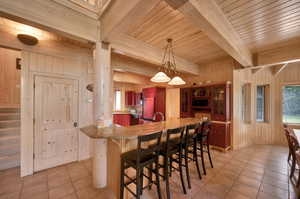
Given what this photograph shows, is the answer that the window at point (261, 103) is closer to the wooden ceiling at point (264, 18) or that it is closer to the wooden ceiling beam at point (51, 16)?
the wooden ceiling at point (264, 18)

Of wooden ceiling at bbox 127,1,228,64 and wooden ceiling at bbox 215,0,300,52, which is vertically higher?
wooden ceiling at bbox 215,0,300,52

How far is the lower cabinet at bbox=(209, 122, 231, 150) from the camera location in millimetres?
3752

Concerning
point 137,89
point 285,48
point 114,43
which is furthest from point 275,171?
point 137,89

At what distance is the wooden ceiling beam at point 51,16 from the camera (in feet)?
4.90

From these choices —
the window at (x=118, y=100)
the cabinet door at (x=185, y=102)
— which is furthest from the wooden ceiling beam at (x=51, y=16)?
the window at (x=118, y=100)

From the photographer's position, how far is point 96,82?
2143 mm

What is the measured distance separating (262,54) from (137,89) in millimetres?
5424

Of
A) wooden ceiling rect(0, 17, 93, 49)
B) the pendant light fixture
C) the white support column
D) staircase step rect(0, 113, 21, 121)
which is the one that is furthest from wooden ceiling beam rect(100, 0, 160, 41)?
staircase step rect(0, 113, 21, 121)

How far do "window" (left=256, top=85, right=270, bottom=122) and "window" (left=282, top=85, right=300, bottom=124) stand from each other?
0.46 metres

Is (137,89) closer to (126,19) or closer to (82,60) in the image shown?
(82,60)

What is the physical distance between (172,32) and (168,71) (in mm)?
858

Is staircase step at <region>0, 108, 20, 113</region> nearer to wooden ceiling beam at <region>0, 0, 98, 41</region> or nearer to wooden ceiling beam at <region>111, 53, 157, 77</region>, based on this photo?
wooden ceiling beam at <region>111, 53, 157, 77</region>

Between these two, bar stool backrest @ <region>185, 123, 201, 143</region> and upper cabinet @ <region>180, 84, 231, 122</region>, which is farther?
upper cabinet @ <region>180, 84, 231, 122</region>

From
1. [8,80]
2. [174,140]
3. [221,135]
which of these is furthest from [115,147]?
[8,80]
